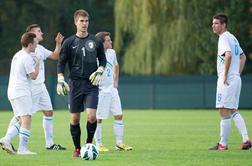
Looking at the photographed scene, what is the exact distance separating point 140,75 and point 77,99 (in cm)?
2999

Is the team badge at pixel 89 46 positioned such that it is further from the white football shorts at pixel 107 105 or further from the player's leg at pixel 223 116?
the player's leg at pixel 223 116

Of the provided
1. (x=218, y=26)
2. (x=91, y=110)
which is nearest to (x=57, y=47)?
(x=91, y=110)

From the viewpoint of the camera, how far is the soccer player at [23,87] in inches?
562

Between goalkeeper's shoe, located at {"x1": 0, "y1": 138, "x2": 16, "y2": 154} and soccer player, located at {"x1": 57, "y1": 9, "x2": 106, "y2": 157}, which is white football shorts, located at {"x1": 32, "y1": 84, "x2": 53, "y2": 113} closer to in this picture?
goalkeeper's shoe, located at {"x1": 0, "y1": 138, "x2": 16, "y2": 154}

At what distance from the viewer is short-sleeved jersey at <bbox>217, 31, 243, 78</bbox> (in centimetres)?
1532

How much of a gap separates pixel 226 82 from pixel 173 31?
2749 cm

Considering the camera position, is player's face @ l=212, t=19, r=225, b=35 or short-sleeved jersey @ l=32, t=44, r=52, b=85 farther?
short-sleeved jersey @ l=32, t=44, r=52, b=85

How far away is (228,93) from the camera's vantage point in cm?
1527

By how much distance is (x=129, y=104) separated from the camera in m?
42.6

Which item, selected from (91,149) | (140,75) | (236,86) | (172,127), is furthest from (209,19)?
(91,149)

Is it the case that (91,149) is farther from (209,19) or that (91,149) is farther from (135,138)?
(209,19)

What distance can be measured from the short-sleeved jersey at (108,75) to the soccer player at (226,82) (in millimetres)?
2225

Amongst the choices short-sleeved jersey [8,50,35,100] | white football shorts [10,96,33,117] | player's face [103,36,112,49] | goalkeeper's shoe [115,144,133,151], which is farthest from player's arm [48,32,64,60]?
goalkeeper's shoe [115,144,133,151]

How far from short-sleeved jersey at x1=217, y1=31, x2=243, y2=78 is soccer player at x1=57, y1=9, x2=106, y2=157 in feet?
8.81
